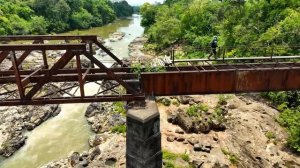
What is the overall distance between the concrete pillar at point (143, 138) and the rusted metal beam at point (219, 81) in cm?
142

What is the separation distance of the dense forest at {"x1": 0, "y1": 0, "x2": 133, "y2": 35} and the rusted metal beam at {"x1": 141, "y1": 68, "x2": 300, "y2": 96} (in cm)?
4585

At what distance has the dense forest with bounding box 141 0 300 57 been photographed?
1136 inches

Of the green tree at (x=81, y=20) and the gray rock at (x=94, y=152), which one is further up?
the green tree at (x=81, y=20)

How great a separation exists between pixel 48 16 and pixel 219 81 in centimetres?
6736

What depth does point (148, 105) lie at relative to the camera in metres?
12.8

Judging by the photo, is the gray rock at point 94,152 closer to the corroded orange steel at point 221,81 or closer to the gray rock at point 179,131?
the gray rock at point 179,131

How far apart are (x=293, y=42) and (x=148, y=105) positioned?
2014 centimetres

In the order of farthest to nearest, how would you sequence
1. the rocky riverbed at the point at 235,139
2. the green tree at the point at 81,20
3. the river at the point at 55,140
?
the green tree at the point at 81,20 < the river at the point at 55,140 < the rocky riverbed at the point at 235,139

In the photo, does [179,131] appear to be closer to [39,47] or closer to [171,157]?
[171,157]

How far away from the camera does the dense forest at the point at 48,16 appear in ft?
191

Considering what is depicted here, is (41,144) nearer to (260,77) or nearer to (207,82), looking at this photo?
(207,82)

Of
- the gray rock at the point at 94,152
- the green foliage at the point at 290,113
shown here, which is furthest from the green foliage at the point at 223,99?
the gray rock at the point at 94,152

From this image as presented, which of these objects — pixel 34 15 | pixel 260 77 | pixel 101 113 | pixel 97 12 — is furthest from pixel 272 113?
pixel 97 12

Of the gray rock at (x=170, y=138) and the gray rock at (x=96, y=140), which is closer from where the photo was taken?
the gray rock at (x=170, y=138)
